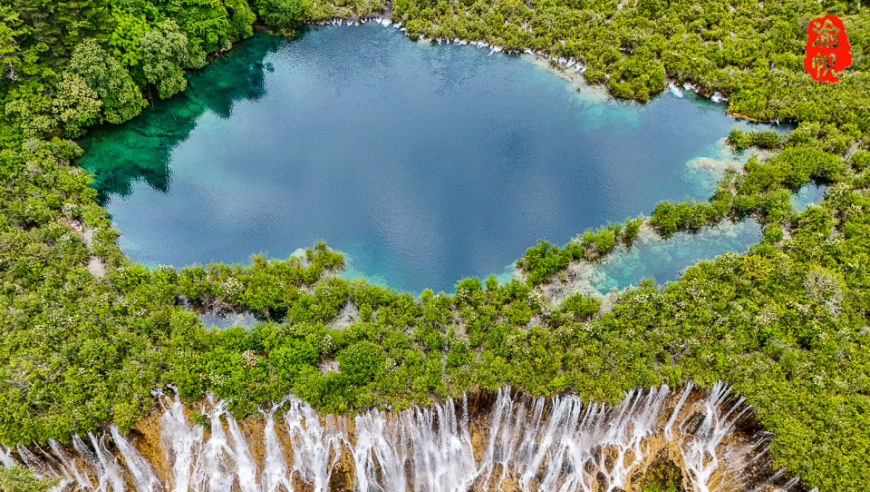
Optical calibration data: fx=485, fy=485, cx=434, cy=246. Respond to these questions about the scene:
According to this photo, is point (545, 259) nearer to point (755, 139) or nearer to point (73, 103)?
point (755, 139)

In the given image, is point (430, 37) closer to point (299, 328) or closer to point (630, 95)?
point (630, 95)

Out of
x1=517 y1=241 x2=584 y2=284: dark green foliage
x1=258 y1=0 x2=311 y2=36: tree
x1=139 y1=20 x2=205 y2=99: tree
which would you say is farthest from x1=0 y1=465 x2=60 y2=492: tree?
x1=258 y1=0 x2=311 y2=36: tree

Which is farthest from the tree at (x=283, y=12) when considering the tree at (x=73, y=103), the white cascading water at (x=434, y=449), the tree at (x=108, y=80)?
the white cascading water at (x=434, y=449)

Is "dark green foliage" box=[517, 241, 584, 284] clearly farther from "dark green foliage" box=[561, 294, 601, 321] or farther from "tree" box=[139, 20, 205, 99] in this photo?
"tree" box=[139, 20, 205, 99]

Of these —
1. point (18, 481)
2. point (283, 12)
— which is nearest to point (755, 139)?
point (283, 12)

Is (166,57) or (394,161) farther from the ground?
(166,57)

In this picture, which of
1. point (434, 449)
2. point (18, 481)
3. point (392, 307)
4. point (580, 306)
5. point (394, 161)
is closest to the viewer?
point (18, 481)

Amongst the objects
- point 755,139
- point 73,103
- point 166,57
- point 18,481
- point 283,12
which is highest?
point 283,12
